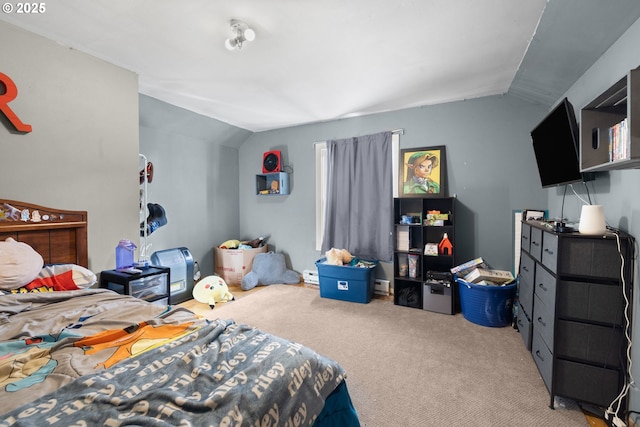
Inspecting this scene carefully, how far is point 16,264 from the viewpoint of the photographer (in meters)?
1.78

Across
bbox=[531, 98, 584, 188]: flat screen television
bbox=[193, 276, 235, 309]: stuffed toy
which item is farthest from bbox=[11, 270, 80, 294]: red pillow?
bbox=[531, 98, 584, 188]: flat screen television

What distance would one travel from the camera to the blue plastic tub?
2799 mm

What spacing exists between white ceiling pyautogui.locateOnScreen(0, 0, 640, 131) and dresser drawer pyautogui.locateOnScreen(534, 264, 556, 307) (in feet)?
4.92

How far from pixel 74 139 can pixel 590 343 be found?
3781 millimetres

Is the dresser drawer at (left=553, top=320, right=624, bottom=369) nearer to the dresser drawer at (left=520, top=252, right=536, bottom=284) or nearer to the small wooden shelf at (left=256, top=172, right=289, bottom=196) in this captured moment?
the dresser drawer at (left=520, top=252, right=536, bottom=284)

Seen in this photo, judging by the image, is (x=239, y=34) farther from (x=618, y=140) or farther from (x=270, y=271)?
(x=270, y=271)

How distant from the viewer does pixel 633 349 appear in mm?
1563

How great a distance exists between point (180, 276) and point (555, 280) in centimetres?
375

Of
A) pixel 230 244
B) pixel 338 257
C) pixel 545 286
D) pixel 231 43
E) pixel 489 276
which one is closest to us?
pixel 545 286

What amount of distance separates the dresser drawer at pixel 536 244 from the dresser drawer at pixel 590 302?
0.38m

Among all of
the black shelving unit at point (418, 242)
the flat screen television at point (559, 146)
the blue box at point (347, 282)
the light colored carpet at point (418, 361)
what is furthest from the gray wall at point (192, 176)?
the flat screen television at point (559, 146)

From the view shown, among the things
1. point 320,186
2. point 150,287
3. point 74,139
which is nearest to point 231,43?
point 74,139

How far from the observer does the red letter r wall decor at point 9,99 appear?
6.33ft

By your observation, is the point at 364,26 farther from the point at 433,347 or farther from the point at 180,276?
the point at 180,276
